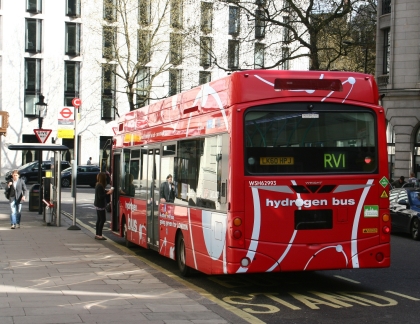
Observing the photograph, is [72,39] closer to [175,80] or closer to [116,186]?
[175,80]

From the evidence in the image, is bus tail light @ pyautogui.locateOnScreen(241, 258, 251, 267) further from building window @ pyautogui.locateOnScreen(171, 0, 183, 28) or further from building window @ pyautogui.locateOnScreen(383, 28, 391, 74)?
building window @ pyautogui.locateOnScreen(171, 0, 183, 28)

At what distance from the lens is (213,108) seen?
11305mm

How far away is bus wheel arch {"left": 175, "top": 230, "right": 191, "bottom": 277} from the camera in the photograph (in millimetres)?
12688

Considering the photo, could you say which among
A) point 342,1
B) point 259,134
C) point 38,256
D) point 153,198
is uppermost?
point 342,1

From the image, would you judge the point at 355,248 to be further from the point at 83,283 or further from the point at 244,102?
the point at 83,283

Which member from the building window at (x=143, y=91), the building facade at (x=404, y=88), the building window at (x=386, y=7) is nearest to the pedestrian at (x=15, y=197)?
the building facade at (x=404, y=88)

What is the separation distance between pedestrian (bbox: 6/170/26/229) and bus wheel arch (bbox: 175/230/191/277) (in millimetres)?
10174

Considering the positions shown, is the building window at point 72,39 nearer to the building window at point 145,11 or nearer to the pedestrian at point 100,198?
the building window at point 145,11

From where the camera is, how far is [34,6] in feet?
208

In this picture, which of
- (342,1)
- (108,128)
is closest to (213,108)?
(342,1)

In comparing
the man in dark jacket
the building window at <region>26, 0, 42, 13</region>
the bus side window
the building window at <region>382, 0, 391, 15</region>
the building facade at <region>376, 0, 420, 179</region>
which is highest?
the building window at <region>26, 0, 42, 13</region>

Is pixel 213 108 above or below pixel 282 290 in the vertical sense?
above

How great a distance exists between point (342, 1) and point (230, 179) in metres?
25.7

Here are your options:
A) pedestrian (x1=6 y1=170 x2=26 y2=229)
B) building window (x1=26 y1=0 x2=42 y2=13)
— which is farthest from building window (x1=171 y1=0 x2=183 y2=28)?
pedestrian (x1=6 y1=170 x2=26 y2=229)
